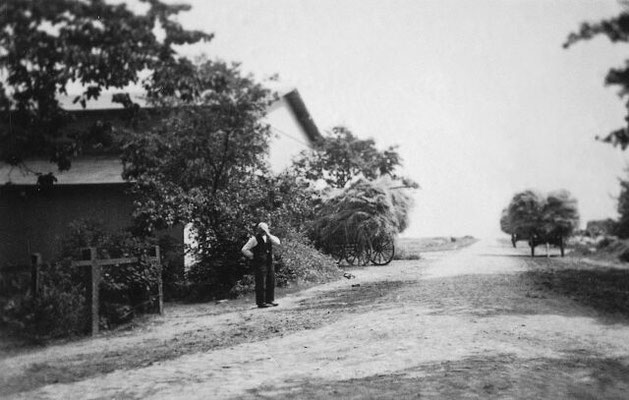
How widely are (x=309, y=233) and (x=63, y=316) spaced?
13475mm

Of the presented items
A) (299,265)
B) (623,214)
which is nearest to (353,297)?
(299,265)

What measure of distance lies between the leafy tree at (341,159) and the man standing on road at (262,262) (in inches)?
596

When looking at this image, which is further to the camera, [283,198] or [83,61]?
[283,198]

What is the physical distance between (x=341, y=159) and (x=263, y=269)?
17.6 meters

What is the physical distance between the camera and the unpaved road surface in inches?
187

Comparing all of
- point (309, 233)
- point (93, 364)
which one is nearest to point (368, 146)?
point (309, 233)

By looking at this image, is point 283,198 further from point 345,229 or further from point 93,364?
point 93,364

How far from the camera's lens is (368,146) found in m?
29.6

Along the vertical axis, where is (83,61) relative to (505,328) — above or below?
above

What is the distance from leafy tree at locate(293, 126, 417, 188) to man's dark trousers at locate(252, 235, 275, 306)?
49.7 ft

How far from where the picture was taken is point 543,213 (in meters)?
25.2

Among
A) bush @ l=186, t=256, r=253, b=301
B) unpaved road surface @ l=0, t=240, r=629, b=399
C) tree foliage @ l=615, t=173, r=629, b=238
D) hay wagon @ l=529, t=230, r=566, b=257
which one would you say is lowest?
unpaved road surface @ l=0, t=240, r=629, b=399

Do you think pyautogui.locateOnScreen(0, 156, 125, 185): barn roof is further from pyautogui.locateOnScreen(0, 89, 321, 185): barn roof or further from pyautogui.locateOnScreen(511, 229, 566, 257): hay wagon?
pyautogui.locateOnScreen(511, 229, 566, 257): hay wagon

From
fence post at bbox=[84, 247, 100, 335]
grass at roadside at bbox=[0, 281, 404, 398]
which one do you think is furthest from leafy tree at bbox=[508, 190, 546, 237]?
fence post at bbox=[84, 247, 100, 335]
